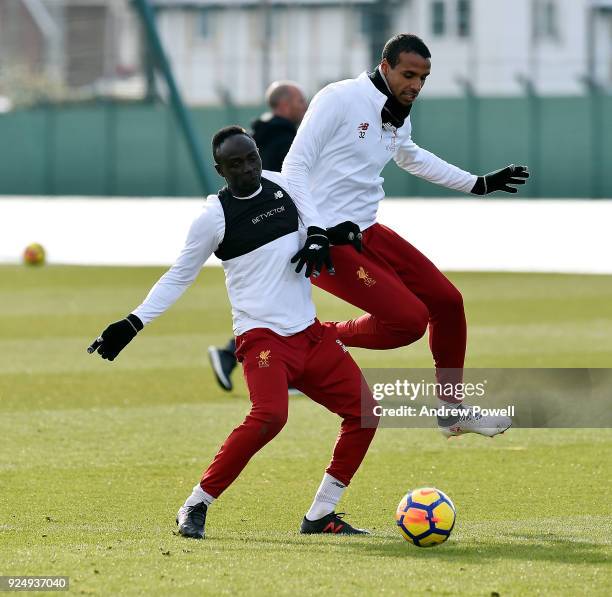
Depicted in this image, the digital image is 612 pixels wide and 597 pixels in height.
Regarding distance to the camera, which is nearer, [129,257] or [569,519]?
[569,519]

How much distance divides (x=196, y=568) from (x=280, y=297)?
1464mm

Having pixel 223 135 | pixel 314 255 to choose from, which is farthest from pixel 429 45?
pixel 314 255

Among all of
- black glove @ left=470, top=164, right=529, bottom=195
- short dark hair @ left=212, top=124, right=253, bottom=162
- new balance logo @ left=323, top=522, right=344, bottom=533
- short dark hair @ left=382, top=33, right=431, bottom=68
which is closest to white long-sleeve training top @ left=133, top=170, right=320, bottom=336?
short dark hair @ left=212, top=124, right=253, bottom=162

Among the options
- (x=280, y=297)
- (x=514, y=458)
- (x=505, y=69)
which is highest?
(x=505, y=69)

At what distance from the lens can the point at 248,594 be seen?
18.0 ft

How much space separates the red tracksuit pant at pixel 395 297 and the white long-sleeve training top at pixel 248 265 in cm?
79

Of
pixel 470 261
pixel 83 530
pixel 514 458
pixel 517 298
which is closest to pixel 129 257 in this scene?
pixel 470 261

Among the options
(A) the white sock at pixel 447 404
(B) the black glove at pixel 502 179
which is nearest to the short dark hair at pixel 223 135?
(B) the black glove at pixel 502 179

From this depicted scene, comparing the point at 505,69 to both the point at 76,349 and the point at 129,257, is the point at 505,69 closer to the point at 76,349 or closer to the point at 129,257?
the point at 129,257

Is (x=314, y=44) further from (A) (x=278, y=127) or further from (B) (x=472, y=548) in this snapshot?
(B) (x=472, y=548)

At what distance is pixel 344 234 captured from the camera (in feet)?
24.4

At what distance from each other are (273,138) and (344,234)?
4.27 m

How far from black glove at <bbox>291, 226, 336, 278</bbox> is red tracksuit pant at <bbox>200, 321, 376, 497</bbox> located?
1.00ft

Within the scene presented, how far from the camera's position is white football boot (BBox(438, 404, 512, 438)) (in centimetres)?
800
